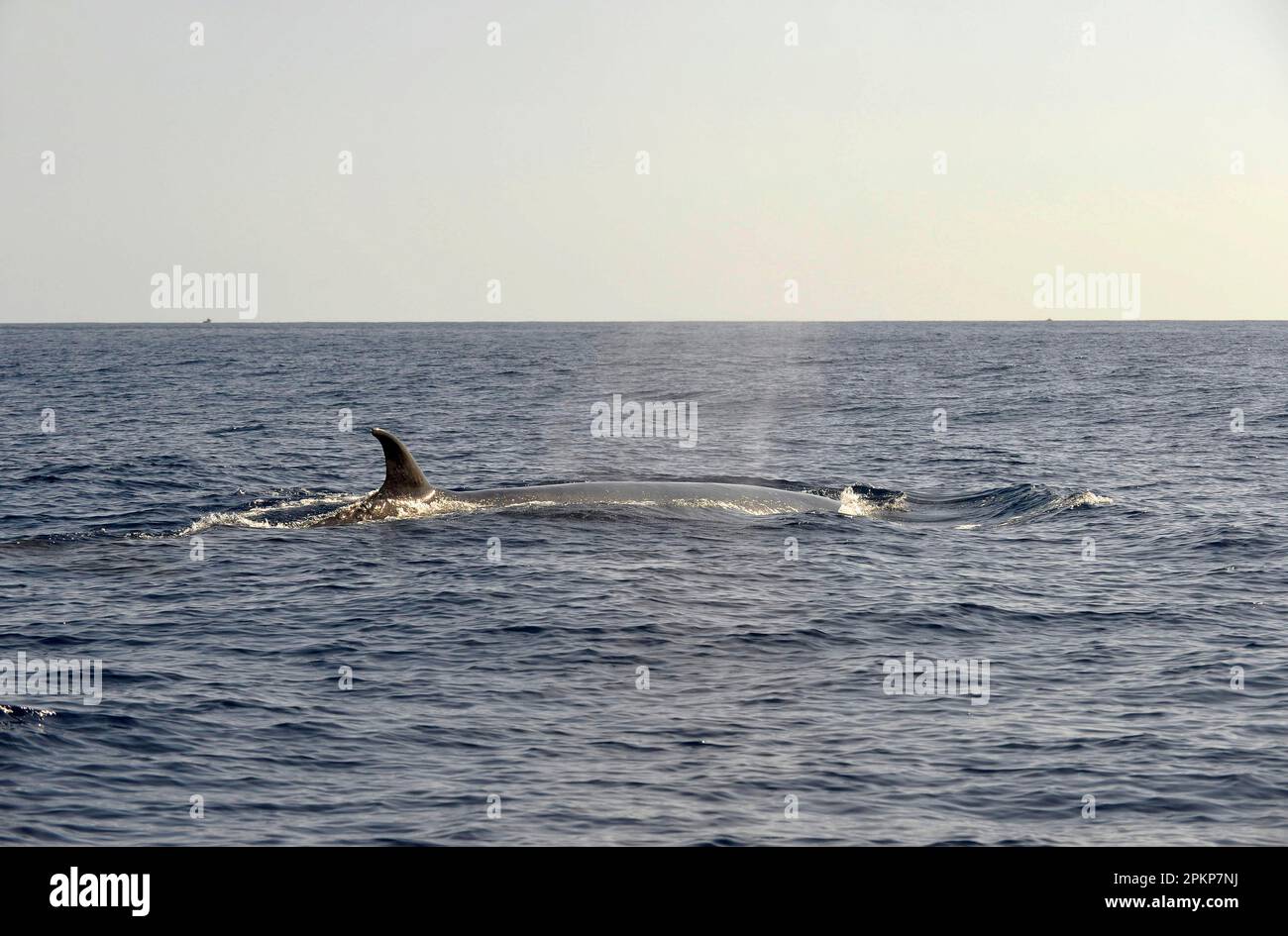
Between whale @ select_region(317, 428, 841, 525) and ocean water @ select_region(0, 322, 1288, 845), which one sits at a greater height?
whale @ select_region(317, 428, 841, 525)

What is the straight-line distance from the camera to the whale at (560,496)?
28984 millimetres

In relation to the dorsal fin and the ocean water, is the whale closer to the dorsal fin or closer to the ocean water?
the dorsal fin

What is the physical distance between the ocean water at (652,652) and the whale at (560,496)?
2.32ft

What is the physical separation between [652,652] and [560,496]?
40.4 ft

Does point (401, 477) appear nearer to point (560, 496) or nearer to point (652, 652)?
point (560, 496)

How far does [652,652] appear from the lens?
17.8 meters

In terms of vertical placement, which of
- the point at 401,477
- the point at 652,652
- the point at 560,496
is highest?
the point at 401,477

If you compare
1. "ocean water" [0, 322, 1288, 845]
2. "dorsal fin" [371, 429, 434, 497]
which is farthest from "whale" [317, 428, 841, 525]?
"ocean water" [0, 322, 1288, 845]

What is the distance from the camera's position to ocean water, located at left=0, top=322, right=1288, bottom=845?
12289mm

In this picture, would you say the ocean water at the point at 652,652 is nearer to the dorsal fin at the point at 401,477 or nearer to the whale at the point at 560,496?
the whale at the point at 560,496

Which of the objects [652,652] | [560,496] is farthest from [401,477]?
[652,652]

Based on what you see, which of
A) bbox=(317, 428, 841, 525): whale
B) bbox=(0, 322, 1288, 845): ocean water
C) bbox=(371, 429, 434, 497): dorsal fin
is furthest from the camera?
bbox=(317, 428, 841, 525): whale

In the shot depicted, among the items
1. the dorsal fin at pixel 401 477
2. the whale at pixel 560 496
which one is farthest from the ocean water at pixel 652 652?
the dorsal fin at pixel 401 477

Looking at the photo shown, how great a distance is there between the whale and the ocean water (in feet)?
2.32
